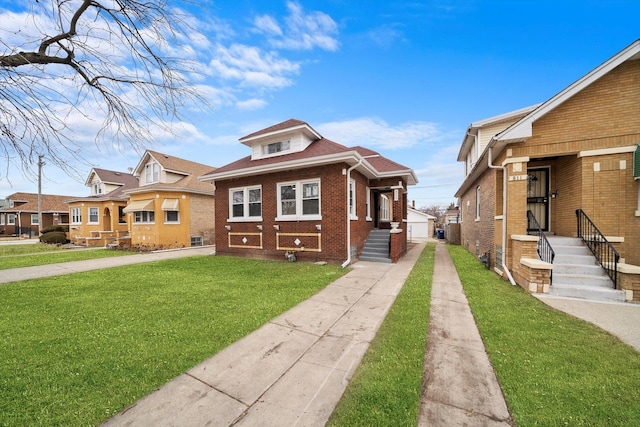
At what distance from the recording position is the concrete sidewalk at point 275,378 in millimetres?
2178

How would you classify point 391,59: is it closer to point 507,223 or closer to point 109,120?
point 507,223

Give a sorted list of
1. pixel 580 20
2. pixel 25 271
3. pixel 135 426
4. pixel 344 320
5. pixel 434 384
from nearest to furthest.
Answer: pixel 135 426 → pixel 434 384 → pixel 344 320 → pixel 580 20 → pixel 25 271

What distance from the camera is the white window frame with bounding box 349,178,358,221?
980 cm

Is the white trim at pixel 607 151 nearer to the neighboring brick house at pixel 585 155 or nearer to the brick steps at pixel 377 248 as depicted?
the neighboring brick house at pixel 585 155

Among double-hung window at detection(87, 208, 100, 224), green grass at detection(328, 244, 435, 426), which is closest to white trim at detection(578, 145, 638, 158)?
green grass at detection(328, 244, 435, 426)

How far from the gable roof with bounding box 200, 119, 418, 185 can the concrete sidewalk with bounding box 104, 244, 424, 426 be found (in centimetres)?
578

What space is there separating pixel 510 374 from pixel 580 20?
472 inches

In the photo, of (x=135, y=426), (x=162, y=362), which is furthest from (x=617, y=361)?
(x=162, y=362)

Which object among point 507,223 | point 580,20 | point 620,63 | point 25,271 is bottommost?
point 25,271

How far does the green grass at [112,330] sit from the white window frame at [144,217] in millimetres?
8923

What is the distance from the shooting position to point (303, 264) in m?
9.36

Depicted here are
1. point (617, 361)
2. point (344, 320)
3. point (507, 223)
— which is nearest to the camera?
point (617, 361)

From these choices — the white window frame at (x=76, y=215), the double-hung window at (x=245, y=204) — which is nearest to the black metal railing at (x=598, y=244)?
the double-hung window at (x=245, y=204)

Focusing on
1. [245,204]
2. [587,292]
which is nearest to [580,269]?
[587,292]
